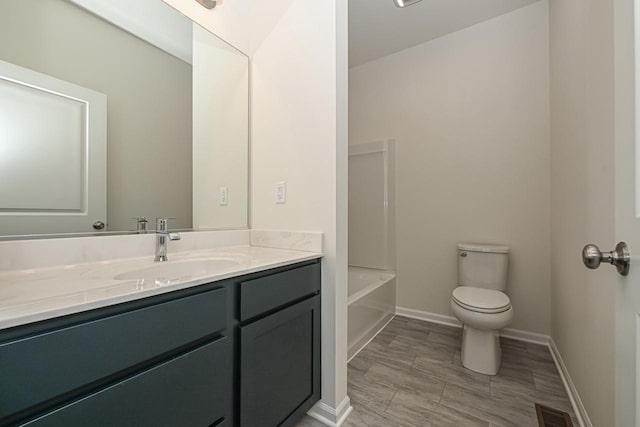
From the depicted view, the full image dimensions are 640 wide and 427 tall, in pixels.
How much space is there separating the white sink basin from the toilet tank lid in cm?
186

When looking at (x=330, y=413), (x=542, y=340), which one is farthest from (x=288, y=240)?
(x=542, y=340)

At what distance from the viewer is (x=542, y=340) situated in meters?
2.00

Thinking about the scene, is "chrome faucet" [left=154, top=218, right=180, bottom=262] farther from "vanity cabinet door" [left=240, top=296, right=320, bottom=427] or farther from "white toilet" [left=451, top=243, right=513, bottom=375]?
"white toilet" [left=451, top=243, right=513, bottom=375]

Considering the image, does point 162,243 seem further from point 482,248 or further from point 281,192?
point 482,248

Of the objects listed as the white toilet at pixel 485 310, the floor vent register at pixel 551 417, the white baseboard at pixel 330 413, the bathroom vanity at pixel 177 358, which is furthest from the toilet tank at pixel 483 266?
the bathroom vanity at pixel 177 358

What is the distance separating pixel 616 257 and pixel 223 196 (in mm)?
1623

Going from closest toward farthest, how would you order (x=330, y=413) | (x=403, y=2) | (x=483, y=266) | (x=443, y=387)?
(x=330, y=413) → (x=443, y=387) → (x=403, y=2) → (x=483, y=266)

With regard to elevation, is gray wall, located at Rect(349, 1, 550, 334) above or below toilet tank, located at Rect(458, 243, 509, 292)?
above

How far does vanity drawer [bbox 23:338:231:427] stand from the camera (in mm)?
577

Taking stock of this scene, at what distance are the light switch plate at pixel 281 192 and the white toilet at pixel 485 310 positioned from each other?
1.34 m

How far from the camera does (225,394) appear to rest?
87 cm

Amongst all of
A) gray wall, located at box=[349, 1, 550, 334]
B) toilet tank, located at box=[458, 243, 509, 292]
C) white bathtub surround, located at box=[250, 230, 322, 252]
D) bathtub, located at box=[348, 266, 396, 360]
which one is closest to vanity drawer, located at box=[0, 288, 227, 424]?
white bathtub surround, located at box=[250, 230, 322, 252]

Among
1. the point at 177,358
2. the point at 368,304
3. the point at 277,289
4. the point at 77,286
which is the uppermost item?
the point at 77,286

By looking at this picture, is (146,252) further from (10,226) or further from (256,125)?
(256,125)
